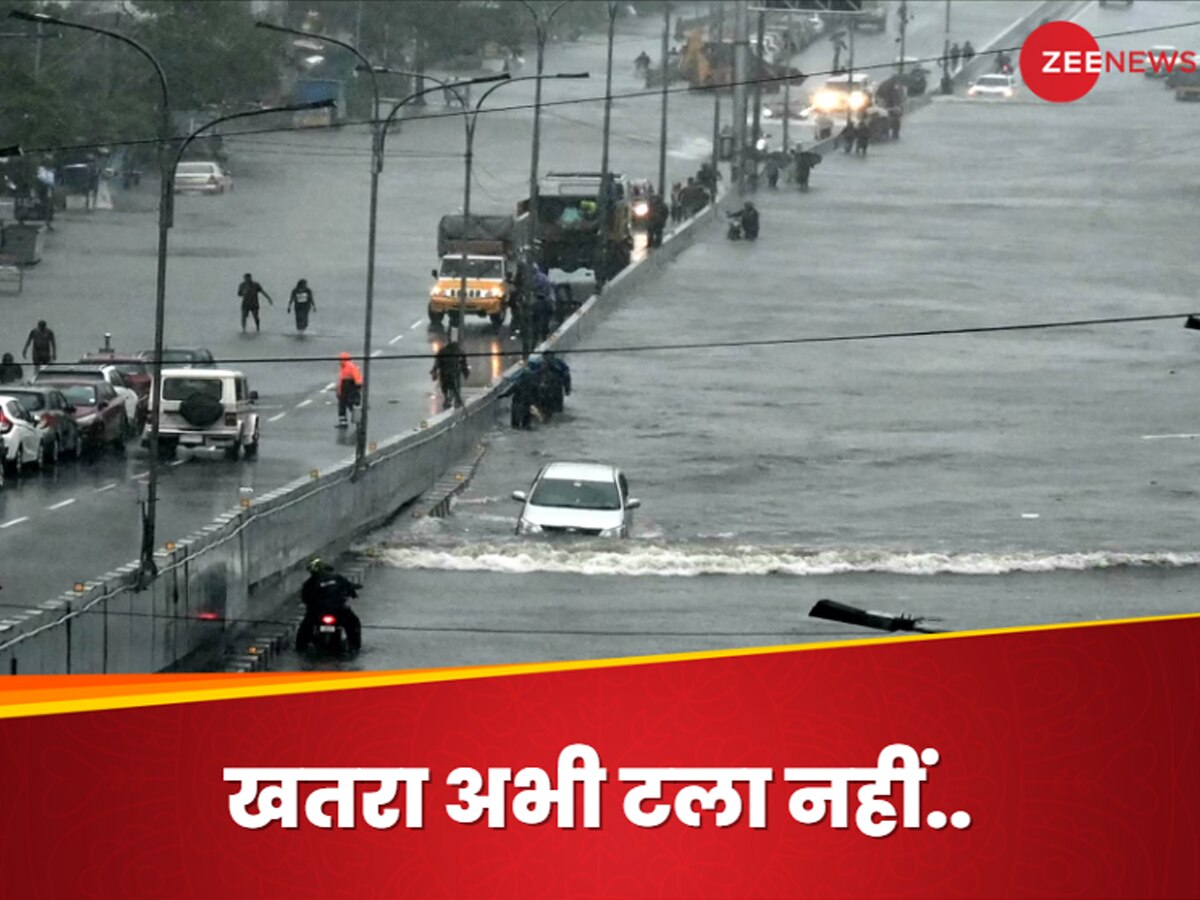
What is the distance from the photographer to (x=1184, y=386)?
257 ft

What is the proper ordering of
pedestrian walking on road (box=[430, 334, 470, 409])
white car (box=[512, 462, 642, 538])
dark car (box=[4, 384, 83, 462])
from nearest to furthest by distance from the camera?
1. dark car (box=[4, 384, 83, 462])
2. white car (box=[512, 462, 642, 538])
3. pedestrian walking on road (box=[430, 334, 470, 409])

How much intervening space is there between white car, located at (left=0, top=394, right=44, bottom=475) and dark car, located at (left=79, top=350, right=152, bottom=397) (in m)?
5.77

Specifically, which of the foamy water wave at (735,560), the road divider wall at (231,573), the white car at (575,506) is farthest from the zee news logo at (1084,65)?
the white car at (575,506)

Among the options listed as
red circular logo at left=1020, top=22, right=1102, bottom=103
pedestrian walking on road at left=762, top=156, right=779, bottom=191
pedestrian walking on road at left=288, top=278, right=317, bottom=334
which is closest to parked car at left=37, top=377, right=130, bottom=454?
pedestrian walking on road at left=288, top=278, right=317, bottom=334

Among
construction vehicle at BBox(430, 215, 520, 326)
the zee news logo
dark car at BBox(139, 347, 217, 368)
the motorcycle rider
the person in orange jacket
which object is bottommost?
the motorcycle rider

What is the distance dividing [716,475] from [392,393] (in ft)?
23.0

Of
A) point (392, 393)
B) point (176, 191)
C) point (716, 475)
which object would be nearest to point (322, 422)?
point (392, 393)

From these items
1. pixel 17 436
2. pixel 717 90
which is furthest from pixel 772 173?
pixel 17 436

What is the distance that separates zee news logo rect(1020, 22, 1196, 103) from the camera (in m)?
127

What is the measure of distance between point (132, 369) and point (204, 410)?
5.70 meters

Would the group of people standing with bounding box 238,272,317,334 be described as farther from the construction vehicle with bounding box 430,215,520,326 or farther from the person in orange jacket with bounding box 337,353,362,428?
the person in orange jacket with bounding box 337,353,362,428

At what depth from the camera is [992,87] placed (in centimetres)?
12475

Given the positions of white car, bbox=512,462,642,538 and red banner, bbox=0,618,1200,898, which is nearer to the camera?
red banner, bbox=0,618,1200,898

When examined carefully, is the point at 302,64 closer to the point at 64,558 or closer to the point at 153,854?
the point at 64,558
